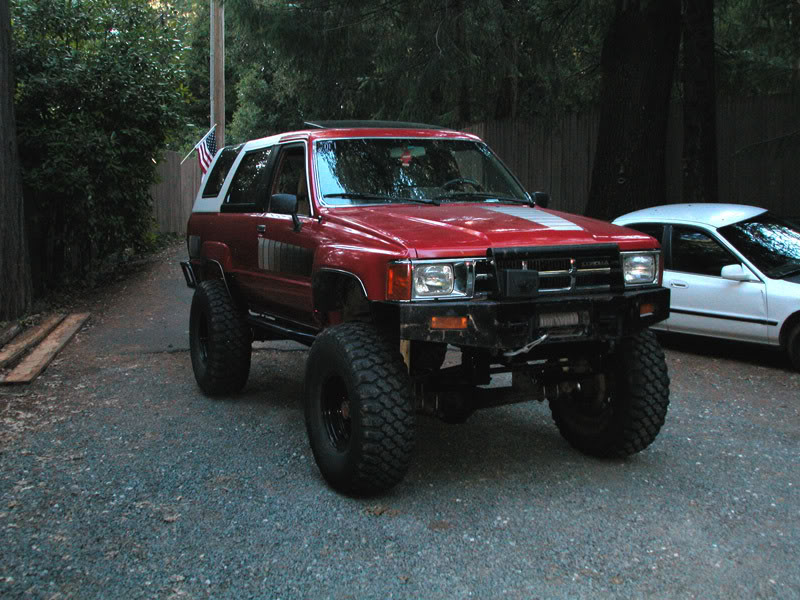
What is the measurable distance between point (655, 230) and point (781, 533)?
5226 millimetres

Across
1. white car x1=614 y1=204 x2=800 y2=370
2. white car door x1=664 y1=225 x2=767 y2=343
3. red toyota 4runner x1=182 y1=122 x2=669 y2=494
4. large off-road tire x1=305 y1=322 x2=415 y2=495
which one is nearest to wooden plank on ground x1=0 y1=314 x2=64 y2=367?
red toyota 4runner x1=182 y1=122 x2=669 y2=494

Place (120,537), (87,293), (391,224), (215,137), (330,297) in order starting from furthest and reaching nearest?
(215,137)
(87,293)
(330,297)
(391,224)
(120,537)

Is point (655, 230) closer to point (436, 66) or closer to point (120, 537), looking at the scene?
point (436, 66)

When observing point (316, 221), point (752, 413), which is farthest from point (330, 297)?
point (752, 413)

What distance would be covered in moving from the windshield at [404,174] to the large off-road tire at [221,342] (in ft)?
5.31

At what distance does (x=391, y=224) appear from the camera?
5070mm

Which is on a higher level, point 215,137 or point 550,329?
point 215,137

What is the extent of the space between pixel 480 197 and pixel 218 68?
15209 mm

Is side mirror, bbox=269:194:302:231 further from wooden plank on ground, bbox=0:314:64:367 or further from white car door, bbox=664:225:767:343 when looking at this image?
white car door, bbox=664:225:767:343

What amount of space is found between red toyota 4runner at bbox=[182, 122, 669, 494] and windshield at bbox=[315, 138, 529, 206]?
0.01m

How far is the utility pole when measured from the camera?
19.3 metres

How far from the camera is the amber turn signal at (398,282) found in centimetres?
458

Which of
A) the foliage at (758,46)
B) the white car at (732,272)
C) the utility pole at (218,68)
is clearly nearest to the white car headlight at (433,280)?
the white car at (732,272)

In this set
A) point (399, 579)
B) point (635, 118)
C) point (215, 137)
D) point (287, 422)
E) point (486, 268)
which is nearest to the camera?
point (399, 579)
